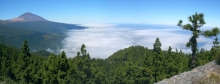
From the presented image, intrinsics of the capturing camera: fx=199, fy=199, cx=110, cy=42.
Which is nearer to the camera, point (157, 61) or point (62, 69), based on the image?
point (62, 69)

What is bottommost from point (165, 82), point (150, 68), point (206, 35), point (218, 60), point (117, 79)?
point (117, 79)

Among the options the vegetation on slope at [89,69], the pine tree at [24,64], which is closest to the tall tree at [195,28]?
the vegetation on slope at [89,69]

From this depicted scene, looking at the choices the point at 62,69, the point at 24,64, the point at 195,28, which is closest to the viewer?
the point at 195,28

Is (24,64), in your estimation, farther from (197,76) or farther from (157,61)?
(197,76)

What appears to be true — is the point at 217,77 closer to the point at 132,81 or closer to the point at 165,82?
the point at 165,82

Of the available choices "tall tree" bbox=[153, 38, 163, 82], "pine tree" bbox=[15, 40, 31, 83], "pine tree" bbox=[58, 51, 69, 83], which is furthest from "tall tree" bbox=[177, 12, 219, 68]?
"pine tree" bbox=[15, 40, 31, 83]

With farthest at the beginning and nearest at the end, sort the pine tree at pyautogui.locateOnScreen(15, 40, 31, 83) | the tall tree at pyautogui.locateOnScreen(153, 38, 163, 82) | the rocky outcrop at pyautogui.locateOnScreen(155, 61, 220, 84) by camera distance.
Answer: the pine tree at pyautogui.locateOnScreen(15, 40, 31, 83)
the tall tree at pyautogui.locateOnScreen(153, 38, 163, 82)
the rocky outcrop at pyautogui.locateOnScreen(155, 61, 220, 84)

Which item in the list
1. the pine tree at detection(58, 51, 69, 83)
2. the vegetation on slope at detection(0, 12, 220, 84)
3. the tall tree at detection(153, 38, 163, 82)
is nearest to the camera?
the pine tree at detection(58, 51, 69, 83)

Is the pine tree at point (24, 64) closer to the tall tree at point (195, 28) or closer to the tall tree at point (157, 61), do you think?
the tall tree at point (157, 61)

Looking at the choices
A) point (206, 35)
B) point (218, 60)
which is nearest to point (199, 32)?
point (206, 35)


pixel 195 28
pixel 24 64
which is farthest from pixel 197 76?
pixel 24 64

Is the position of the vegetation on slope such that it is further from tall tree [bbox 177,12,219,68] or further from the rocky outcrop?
the rocky outcrop
